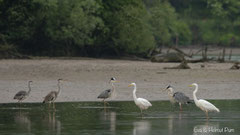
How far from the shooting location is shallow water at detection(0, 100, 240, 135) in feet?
44.1

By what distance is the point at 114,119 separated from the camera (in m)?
15.5

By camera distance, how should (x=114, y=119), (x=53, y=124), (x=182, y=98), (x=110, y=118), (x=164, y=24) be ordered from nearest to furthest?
(x=53, y=124) < (x=114, y=119) < (x=110, y=118) < (x=182, y=98) < (x=164, y=24)

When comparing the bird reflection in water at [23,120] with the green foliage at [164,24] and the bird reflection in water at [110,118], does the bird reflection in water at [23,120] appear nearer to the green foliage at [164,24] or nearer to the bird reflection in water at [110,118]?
the bird reflection in water at [110,118]

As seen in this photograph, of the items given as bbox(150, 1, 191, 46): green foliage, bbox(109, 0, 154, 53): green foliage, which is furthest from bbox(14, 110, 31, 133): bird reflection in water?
bbox(150, 1, 191, 46): green foliage

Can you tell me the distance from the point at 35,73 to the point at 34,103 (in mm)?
8031

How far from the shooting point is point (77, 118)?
15523 millimetres

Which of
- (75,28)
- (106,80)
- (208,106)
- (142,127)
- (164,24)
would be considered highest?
(164,24)

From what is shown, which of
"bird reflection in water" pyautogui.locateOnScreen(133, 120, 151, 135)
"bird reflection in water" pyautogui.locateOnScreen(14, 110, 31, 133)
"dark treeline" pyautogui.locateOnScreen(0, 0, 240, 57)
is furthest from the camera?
"dark treeline" pyautogui.locateOnScreen(0, 0, 240, 57)

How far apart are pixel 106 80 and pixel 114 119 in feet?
33.0

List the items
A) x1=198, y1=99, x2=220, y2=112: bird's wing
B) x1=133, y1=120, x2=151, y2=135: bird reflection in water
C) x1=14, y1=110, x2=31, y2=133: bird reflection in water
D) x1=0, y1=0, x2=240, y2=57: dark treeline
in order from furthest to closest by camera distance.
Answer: x1=0, y1=0, x2=240, y2=57: dark treeline < x1=198, y1=99, x2=220, y2=112: bird's wing < x1=14, y1=110, x2=31, y2=133: bird reflection in water < x1=133, y1=120, x2=151, y2=135: bird reflection in water

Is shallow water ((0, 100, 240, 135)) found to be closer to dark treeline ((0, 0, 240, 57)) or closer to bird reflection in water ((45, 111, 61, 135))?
bird reflection in water ((45, 111, 61, 135))

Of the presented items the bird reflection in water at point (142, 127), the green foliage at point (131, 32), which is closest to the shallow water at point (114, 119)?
the bird reflection in water at point (142, 127)

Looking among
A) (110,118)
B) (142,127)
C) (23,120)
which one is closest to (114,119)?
(110,118)

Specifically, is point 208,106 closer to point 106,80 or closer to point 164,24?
point 106,80
